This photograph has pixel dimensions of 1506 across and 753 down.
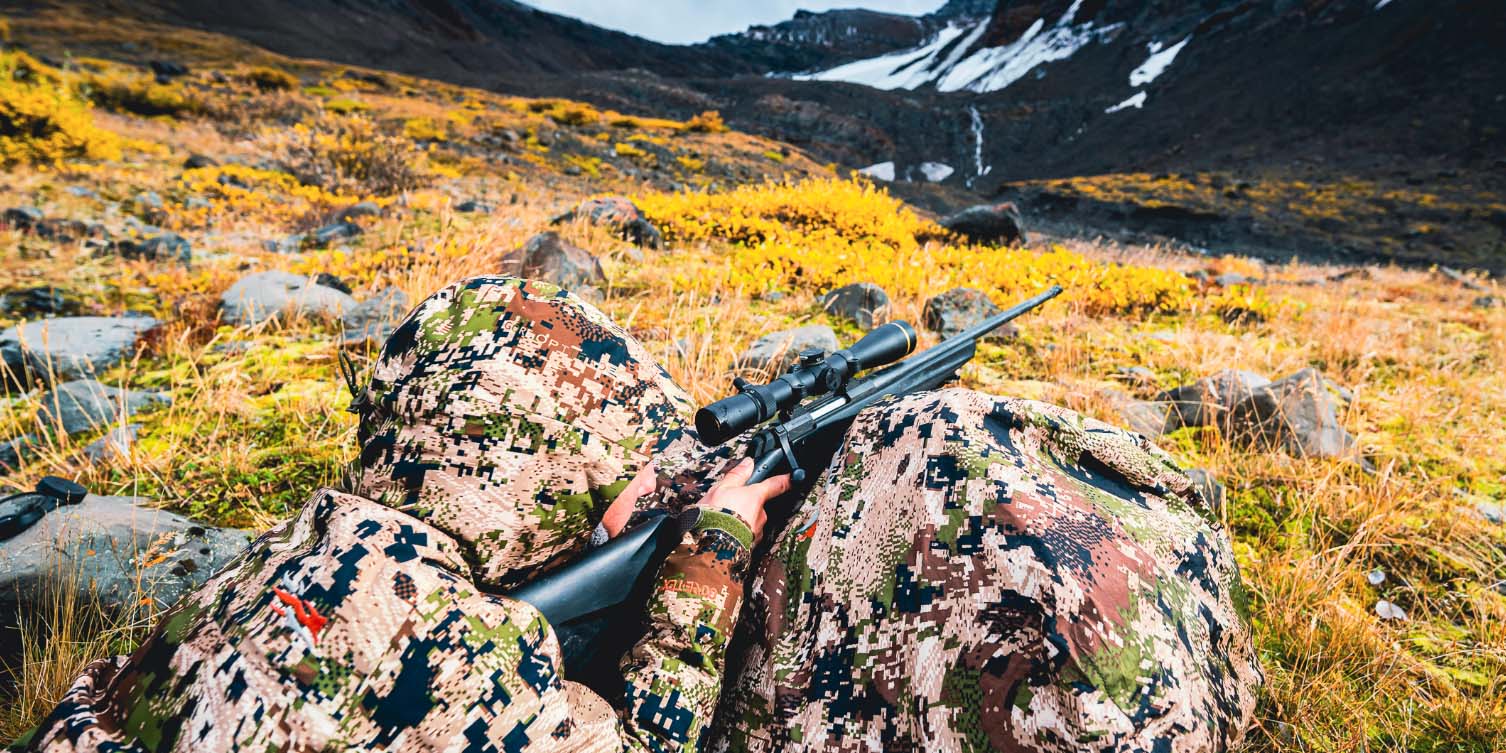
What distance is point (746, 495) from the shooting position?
1735 mm

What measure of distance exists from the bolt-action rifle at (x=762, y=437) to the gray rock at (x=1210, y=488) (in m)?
1.45

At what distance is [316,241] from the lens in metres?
6.70

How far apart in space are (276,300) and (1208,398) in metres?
6.49

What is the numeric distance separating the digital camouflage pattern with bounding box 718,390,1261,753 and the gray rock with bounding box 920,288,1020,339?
3.32 metres

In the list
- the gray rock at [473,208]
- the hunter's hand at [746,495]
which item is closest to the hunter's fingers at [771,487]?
the hunter's hand at [746,495]

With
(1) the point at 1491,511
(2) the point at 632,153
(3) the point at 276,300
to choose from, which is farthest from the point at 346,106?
(1) the point at 1491,511

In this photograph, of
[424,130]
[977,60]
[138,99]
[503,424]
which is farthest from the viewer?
[977,60]

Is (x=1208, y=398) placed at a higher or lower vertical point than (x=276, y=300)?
lower

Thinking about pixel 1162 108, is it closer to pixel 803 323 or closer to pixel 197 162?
pixel 803 323

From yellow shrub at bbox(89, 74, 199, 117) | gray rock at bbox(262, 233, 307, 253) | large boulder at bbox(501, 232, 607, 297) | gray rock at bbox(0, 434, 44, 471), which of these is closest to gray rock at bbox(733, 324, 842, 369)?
large boulder at bbox(501, 232, 607, 297)

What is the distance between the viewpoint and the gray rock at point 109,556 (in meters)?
1.91

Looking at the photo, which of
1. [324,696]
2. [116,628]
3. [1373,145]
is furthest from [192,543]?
[1373,145]

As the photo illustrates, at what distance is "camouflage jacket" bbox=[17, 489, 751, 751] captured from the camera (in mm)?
900

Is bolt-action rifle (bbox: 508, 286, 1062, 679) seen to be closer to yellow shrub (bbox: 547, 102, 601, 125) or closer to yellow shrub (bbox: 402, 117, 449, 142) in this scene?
yellow shrub (bbox: 402, 117, 449, 142)
